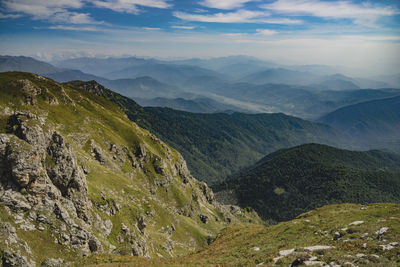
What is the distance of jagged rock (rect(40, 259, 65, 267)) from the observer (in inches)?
1136

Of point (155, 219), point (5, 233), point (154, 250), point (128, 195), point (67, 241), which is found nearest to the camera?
point (5, 233)

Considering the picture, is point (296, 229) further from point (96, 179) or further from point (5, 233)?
point (96, 179)

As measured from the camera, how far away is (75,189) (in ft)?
151

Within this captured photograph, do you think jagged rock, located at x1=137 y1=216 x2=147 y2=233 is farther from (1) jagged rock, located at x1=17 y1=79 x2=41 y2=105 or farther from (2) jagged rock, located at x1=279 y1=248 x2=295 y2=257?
(1) jagged rock, located at x1=17 y1=79 x2=41 y2=105

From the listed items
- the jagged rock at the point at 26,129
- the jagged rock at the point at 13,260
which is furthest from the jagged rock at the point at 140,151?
the jagged rock at the point at 13,260

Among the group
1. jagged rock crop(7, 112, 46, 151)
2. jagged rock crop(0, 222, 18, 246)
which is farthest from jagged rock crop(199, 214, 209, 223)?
jagged rock crop(0, 222, 18, 246)

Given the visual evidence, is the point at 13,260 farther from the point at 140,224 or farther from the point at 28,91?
the point at 28,91

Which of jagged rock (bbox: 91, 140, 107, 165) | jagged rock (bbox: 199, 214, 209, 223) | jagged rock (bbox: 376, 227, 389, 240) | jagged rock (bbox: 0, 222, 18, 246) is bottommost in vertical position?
jagged rock (bbox: 199, 214, 209, 223)

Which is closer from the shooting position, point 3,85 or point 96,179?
point 96,179

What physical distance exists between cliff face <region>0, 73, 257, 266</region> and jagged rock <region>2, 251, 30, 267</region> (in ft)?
0.31

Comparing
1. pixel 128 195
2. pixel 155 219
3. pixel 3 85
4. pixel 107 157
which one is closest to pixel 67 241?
pixel 128 195

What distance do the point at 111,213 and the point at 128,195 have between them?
2135 cm

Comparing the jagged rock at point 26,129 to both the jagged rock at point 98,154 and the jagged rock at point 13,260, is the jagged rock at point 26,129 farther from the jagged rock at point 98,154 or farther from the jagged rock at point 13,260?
the jagged rock at point 98,154

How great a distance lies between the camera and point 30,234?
30.5 metres
